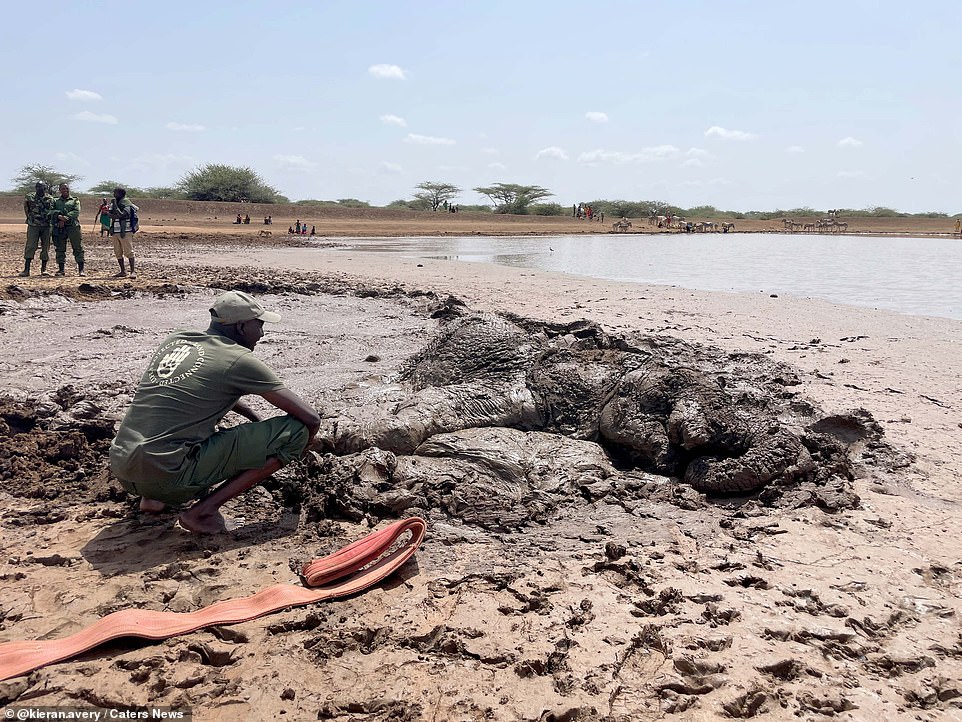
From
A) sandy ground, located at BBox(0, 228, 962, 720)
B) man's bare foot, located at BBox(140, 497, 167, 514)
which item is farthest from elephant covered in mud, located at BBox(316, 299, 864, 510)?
man's bare foot, located at BBox(140, 497, 167, 514)

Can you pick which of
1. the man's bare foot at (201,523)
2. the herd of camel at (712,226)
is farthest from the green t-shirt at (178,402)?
the herd of camel at (712,226)

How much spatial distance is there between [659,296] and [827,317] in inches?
98.8

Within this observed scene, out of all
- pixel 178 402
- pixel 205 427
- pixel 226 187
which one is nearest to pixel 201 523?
pixel 205 427

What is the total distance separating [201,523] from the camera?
3236mm

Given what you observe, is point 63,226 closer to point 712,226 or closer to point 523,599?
point 523,599

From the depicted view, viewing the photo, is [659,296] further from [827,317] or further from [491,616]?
[491,616]

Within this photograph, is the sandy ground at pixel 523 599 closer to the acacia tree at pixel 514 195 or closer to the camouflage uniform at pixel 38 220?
the camouflage uniform at pixel 38 220

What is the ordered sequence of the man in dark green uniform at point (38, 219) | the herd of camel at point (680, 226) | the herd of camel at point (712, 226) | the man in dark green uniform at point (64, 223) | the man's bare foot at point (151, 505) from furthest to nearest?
1. the herd of camel at point (712, 226)
2. the herd of camel at point (680, 226)
3. the man in dark green uniform at point (64, 223)
4. the man in dark green uniform at point (38, 219)
5. the man's bare foot at point (151, 505)

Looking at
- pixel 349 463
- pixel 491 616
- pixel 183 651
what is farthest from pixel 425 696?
pixel 349 463

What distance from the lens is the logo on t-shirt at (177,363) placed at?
313 cm

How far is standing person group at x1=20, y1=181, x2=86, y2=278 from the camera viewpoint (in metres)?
11.0

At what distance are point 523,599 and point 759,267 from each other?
17652 millimetres

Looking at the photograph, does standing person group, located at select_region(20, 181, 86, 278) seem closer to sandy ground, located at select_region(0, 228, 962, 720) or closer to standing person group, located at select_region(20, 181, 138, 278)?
standing person group, located at select_region(20, 181, 138, 278)

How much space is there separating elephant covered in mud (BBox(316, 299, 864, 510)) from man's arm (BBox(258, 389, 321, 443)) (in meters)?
0.51
